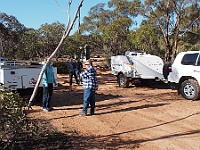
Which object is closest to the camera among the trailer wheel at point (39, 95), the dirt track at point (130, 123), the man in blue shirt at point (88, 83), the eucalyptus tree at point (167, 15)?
the dirt track at point (130, 123)

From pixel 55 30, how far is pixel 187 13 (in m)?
10.6

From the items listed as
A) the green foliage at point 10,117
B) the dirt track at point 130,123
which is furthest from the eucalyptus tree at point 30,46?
the green foliage at point 10,117

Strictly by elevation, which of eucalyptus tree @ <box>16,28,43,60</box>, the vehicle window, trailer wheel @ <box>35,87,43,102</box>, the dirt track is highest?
eucalyptus tree @ <box>16,28,43,60</box>

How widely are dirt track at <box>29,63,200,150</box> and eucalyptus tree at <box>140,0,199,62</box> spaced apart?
1333cm

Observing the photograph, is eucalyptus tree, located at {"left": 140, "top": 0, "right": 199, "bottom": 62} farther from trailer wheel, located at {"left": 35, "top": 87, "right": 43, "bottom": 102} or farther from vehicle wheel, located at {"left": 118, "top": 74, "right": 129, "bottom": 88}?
trailer wheel, located at {"left": 35, "top": 87, "right": 43, "bottom": 102}

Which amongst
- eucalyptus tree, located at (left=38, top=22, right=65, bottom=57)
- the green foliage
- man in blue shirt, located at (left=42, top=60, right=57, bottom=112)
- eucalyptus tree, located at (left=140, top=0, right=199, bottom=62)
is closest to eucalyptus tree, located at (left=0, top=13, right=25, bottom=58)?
eucalyptus tree, located at (left=38, top=22, right=65, bottom=57)

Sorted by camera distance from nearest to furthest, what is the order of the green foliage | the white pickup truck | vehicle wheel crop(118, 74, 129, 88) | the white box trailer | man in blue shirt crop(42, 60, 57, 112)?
the green foliage, man in blue shirt crop(42, 60, 57, 112), the white pickup truck, the white box trailer, vehicle wheel crop(118, 74, 129, 88)

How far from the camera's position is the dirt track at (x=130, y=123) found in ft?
17.1

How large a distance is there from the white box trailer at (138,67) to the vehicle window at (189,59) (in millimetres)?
2532

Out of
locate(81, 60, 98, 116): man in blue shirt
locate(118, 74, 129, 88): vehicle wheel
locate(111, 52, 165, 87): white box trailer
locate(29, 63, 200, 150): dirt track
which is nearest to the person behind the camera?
locate(29, 63, 200, 150): dirt track

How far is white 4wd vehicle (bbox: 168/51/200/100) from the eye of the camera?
31.2ft

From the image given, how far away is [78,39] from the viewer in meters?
25.8

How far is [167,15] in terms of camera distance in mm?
22281

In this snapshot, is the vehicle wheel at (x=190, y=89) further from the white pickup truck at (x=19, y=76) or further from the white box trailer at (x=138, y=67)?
the white pickup truck at (x=19, y=76)
